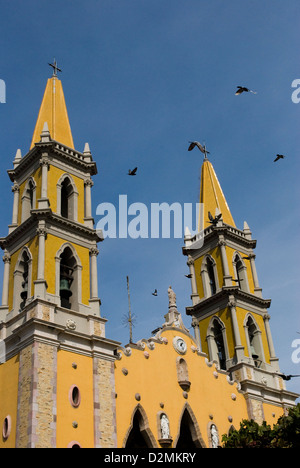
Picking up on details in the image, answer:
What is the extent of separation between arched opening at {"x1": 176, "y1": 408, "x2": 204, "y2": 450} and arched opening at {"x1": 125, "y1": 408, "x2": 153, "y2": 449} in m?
1.86

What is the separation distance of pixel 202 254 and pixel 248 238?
9.20ft

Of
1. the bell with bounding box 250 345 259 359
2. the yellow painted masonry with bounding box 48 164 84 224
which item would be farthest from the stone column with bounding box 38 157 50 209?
the bell with bounding box 250 345 259 359

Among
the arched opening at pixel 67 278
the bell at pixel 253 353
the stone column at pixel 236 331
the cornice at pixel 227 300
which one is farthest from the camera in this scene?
the bell at pixel 253 353

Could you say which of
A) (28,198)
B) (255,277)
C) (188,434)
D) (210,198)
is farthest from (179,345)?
(210,198)

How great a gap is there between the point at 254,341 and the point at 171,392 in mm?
7673

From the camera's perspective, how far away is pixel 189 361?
2686 centimetres

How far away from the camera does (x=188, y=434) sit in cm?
2517

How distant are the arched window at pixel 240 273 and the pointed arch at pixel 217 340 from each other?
2375 millimetres

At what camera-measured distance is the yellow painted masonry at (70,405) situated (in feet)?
66.9

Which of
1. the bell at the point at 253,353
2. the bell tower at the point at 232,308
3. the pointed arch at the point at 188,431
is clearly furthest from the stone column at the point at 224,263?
the pointed arch at the point at 188,431

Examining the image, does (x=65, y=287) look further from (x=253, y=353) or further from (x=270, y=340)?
(x=270, y=340)

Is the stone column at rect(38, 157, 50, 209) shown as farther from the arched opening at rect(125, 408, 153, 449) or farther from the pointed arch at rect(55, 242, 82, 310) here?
the arched opening at rect(125, 408, 153, 449)

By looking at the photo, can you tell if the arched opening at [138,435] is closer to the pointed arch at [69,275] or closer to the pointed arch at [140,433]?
the pointed arch at [140,433]

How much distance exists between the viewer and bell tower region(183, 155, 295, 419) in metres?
29.3
